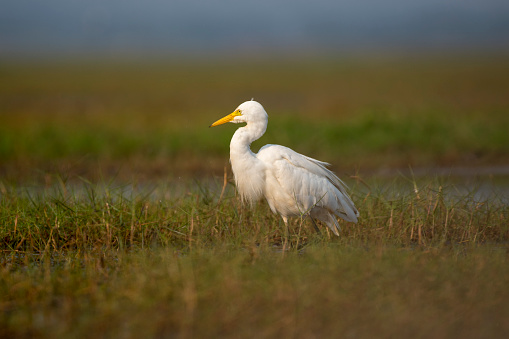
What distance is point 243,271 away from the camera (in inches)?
172

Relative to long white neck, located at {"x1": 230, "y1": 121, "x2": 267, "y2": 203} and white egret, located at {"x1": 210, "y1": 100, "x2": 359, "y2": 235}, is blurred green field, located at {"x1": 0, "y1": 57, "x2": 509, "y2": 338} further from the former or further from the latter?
long white neck, located at {"x1": 230, "y1": 121, "x2": 267, "y2": 203}

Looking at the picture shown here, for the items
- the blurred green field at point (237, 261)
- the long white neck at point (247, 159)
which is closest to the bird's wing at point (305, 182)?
the long white neck at point (247, 159)

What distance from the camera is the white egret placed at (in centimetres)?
588

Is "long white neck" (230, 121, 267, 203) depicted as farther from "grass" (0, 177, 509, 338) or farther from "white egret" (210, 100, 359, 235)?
"grass" (0, 177, 509, 338)

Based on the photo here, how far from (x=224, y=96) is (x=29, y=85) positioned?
16.9 metres

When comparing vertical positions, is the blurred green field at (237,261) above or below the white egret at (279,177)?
below

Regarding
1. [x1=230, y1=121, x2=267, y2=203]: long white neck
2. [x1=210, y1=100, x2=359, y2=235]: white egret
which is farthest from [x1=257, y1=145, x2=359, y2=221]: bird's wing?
[x1=230, y1=121, x2=267, y2=203]: long white neck

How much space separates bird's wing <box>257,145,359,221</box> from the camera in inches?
232

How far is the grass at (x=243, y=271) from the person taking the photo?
145 inches

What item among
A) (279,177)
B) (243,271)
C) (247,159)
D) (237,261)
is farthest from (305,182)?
(243,271)

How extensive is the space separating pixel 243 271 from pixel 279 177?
5.58 feet

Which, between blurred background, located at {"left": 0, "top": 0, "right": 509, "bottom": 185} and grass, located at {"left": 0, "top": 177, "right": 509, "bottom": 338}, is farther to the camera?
blurred background, located at {"left": 0, "top": 0, "right": 509, "bottom": 185}

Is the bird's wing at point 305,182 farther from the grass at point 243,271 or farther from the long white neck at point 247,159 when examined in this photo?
the grass at point 243,271

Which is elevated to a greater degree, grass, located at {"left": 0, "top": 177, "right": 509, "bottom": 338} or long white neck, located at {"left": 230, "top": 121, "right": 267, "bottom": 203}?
long white neck, located at {"left": 230, "top": 121, "right": 267, "bottom": 203}
